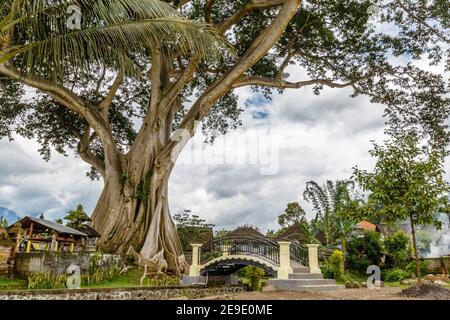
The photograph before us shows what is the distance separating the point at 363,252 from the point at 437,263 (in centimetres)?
452

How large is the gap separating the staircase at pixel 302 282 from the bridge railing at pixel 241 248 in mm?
921

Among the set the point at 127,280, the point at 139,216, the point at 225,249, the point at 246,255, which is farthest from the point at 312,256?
the point at 127,280

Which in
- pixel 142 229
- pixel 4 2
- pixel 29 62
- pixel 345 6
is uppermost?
pixel 345 6

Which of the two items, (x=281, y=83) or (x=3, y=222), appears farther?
(x=281, y=83)

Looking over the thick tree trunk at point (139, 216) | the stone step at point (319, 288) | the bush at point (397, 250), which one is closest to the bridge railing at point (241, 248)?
the stone step at point (319, 288)

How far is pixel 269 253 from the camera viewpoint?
46.0ft

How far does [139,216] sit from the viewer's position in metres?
13.8

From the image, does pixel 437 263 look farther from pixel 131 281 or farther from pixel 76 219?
pixel 76 219

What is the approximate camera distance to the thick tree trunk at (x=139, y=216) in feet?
43.8

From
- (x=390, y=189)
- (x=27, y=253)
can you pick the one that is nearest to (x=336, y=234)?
(x=390, y=189)

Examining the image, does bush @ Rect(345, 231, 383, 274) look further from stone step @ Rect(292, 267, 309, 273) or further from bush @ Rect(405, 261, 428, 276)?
stone step @ Rect(292, 267, 309, 273)

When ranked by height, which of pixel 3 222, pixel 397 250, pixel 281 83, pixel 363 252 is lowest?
pixel 363 252
